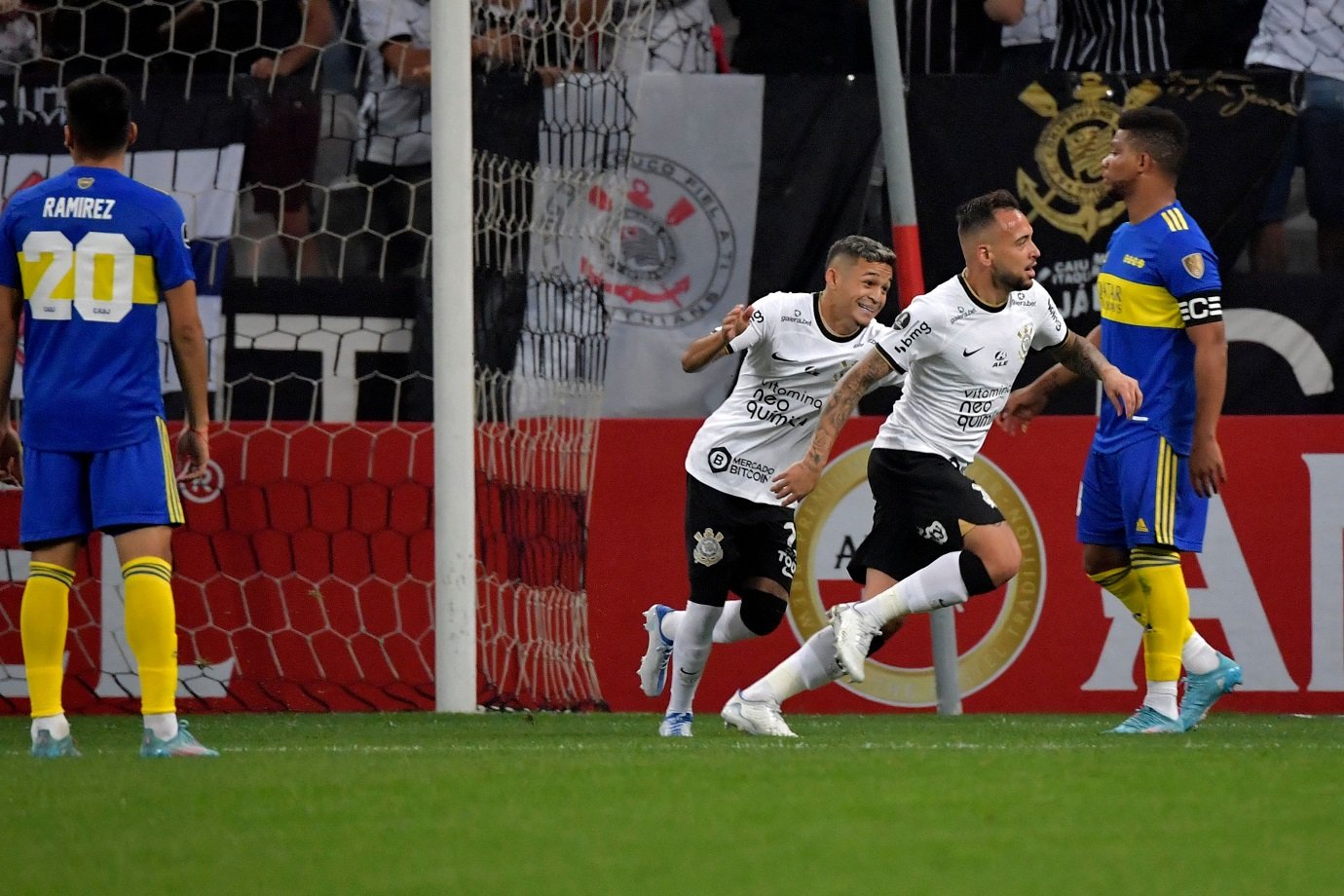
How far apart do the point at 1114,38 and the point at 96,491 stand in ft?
19.2

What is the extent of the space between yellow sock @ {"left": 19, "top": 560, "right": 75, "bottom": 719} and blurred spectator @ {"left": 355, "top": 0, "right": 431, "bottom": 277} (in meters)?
3.71

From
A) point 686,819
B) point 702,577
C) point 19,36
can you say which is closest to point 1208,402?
point 702,577

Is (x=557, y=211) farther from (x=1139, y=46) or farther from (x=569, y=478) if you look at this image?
(x=1139, y=46)

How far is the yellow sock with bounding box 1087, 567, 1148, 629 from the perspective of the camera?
655 cm

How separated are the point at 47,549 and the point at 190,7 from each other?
4524 millimetres

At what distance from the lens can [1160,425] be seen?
631 centimetres

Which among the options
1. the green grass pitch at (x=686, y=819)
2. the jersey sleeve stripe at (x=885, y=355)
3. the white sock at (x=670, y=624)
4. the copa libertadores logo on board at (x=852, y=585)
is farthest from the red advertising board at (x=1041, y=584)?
the green grass pitch at (x=686, y=819)

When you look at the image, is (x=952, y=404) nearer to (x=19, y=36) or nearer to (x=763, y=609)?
(x=763, y=609)

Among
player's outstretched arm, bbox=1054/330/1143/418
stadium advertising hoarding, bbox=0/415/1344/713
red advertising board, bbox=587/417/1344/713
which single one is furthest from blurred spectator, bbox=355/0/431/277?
player's outstretched arm, bbox=1054/330/1143/418

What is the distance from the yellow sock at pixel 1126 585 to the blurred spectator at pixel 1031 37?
3636mm

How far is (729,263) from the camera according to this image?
29.3ft

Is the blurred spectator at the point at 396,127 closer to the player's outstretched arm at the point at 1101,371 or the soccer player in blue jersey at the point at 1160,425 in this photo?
the player's outstretched arm at the point at 1101,371

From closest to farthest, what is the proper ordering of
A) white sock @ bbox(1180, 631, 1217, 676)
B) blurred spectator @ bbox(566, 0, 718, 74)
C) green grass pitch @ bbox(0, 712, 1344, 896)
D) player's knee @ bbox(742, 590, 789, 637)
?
green grass pitch @ bbox(0, 712, 1344, 896), white sock @ bbox(1180, 631, 1217, 676), player's knee @ bbox(742, 590, 789, 637), blurred spectator @ bbox(566, 0, 718, 74)

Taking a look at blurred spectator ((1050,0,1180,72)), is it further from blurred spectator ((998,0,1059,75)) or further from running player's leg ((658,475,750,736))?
running player's leg ((658,475,750,736))
